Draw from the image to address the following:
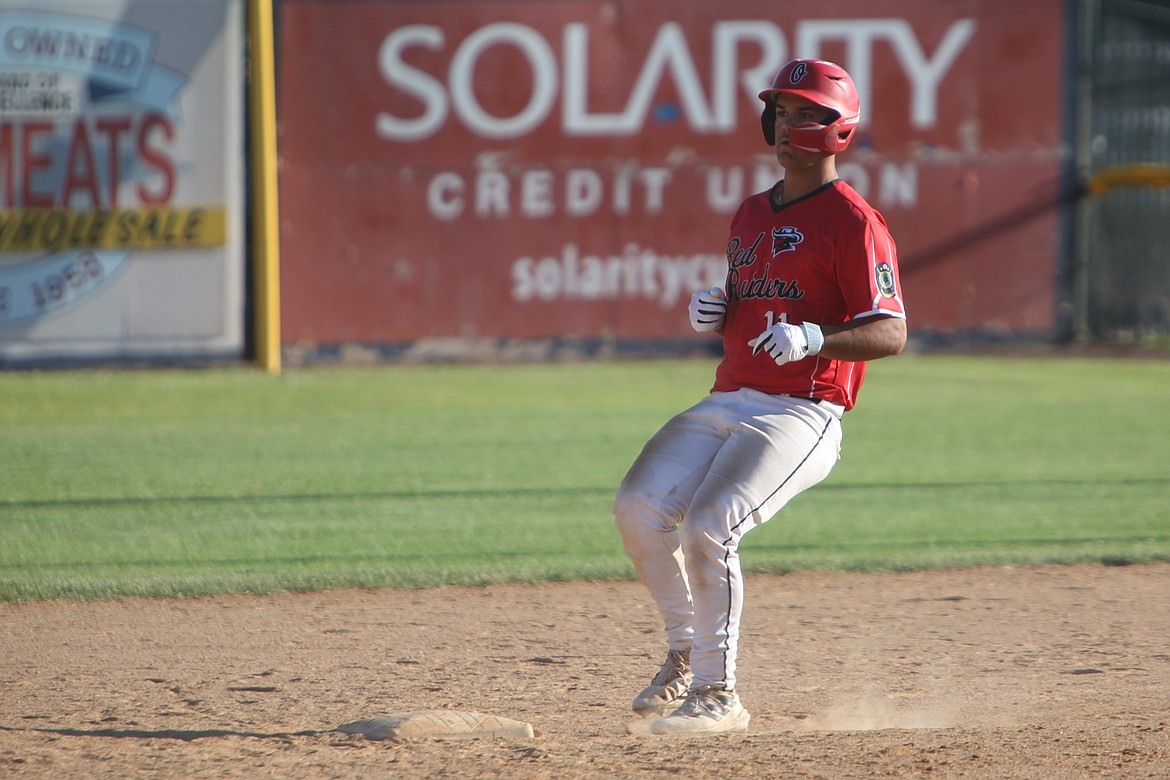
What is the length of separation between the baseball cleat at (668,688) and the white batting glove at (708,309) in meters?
1.03

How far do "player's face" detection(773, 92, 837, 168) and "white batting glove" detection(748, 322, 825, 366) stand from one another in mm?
579

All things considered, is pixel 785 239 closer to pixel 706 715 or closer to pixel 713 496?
pixel 713 496

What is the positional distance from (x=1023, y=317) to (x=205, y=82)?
9702 mm

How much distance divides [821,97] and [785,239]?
1.43 feet

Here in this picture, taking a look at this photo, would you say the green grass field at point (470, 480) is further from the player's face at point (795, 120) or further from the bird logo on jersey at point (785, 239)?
the player's face at point (795, 120)

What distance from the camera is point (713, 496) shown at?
4082 millimetres

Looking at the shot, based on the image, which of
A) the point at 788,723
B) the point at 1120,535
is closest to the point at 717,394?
the point at 788,723

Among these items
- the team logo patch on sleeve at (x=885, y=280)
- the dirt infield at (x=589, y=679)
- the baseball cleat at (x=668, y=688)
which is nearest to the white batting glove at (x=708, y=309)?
the team logo patch on sleeve at (x=885, y=280)

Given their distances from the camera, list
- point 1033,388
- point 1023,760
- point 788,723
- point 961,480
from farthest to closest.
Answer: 1. point 1033,388
2. point 961,480
3. point 788,723
4. point 1023,760

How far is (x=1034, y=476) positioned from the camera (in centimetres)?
912

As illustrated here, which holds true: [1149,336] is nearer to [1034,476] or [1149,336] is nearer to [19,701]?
[1034,476]

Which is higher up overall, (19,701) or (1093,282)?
(1093,282)

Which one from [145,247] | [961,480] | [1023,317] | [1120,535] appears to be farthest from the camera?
[1023,317]

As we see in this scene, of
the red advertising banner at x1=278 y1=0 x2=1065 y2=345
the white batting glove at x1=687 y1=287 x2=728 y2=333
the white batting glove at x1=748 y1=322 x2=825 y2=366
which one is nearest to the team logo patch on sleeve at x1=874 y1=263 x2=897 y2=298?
the white batting glove at x1=748 y1=322 x2=825 y2=366
